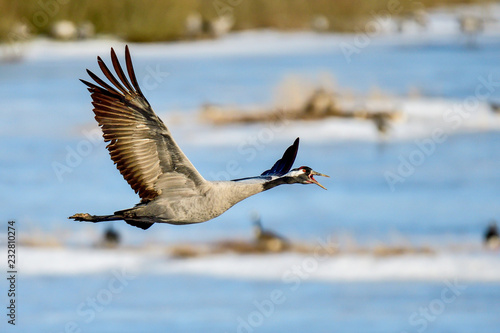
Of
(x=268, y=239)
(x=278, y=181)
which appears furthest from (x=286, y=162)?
(x=268, y=239)

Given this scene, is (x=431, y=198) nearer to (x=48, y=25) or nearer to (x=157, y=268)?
(x=157, y=268)

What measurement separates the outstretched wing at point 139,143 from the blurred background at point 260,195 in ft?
48.8

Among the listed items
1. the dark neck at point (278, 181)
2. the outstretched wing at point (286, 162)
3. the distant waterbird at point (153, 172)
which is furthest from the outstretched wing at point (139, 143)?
the outstretched wing at point (286, 162)

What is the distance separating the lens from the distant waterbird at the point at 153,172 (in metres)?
6.76

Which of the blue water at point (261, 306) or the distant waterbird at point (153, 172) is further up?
the blue water at point (261, 306)

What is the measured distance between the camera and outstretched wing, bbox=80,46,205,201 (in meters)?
6.80

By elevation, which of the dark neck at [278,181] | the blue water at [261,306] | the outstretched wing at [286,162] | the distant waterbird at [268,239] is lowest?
the dark neck at [278,181]

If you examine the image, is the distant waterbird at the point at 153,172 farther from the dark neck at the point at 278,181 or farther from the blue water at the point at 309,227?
the blue water at the point at 309,227

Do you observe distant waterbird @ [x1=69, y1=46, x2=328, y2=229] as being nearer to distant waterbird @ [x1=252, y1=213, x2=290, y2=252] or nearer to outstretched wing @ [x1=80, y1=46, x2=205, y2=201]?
outstretched wing @ [x1=80, y1=46, x2=205, y2=201]

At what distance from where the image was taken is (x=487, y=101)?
3744 centimetres

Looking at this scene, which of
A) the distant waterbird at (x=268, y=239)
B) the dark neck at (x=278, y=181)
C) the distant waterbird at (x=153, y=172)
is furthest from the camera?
the distant waterbird at (x=268, y=239)

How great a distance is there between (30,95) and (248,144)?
15.7 meters

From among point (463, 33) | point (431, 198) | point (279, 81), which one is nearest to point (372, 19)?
point (463, 33)

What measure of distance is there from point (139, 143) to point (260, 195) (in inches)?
894
